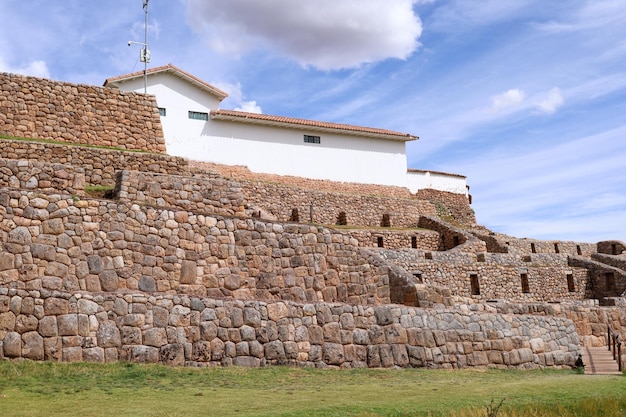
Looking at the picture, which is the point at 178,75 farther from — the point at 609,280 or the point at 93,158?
the point at 609,280

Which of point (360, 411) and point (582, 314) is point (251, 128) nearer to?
point (582, 314)

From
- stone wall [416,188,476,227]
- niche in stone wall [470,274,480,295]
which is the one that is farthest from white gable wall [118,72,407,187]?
niche in stone wall [470,274,480,295]

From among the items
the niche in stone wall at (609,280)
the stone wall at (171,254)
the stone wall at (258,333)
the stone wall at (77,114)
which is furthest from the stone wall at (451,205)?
the stone wall at (258,333)

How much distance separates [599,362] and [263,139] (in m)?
20.4

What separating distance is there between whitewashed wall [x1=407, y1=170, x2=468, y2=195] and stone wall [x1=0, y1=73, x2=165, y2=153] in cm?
1939

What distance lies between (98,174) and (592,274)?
23087mm

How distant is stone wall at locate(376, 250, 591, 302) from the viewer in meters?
23.2

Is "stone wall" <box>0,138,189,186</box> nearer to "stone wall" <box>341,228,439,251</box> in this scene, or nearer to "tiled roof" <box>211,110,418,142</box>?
"stone wall" <box>341,228,439,251</box>

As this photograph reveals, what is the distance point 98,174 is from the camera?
1684 centimetres

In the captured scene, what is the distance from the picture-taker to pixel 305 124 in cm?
3216

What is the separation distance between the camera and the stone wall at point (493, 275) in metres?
23.2

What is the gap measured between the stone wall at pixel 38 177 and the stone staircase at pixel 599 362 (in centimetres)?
1232

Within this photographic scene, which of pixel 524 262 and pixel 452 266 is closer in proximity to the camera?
pixel 452 266

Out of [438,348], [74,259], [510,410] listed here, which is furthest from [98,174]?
[510,410]
